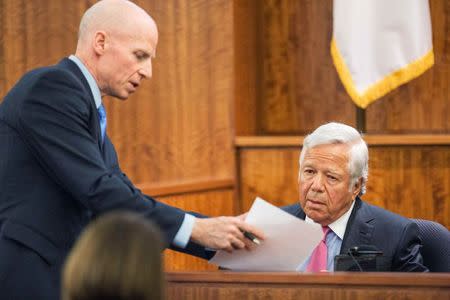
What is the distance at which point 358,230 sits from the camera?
3.70m

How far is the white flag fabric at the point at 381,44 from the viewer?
6.09 metres

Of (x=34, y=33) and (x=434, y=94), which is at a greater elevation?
(x=34, y=33)

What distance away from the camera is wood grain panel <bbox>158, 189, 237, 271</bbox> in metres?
5.56

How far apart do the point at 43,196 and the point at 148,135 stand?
3.11 m

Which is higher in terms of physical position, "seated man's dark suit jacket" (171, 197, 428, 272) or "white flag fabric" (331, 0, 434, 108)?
"white flag fabric" (331, 0, 434, 108)

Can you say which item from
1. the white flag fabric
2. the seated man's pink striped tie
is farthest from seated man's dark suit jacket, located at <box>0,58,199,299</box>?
the white flag fabric

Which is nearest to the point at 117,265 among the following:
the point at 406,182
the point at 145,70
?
the point at 145,70

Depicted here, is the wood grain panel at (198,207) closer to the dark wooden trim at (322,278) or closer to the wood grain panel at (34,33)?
the wood grain panel at (34,33)

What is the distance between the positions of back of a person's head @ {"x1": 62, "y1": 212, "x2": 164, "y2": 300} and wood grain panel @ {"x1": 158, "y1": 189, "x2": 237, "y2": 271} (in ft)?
13.0

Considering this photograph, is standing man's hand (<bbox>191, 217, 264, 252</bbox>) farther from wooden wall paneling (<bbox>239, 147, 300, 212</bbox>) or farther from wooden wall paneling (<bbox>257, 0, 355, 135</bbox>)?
wooden wall paneling (<bbox>257, 0, 355, 135</bbox>)

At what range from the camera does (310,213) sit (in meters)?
3.81

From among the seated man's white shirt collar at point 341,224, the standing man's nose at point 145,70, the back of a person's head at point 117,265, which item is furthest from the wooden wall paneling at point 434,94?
the back of a person's head at point 117,265

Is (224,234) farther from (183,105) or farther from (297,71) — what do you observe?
(297,71)

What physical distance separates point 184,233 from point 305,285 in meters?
0.36
